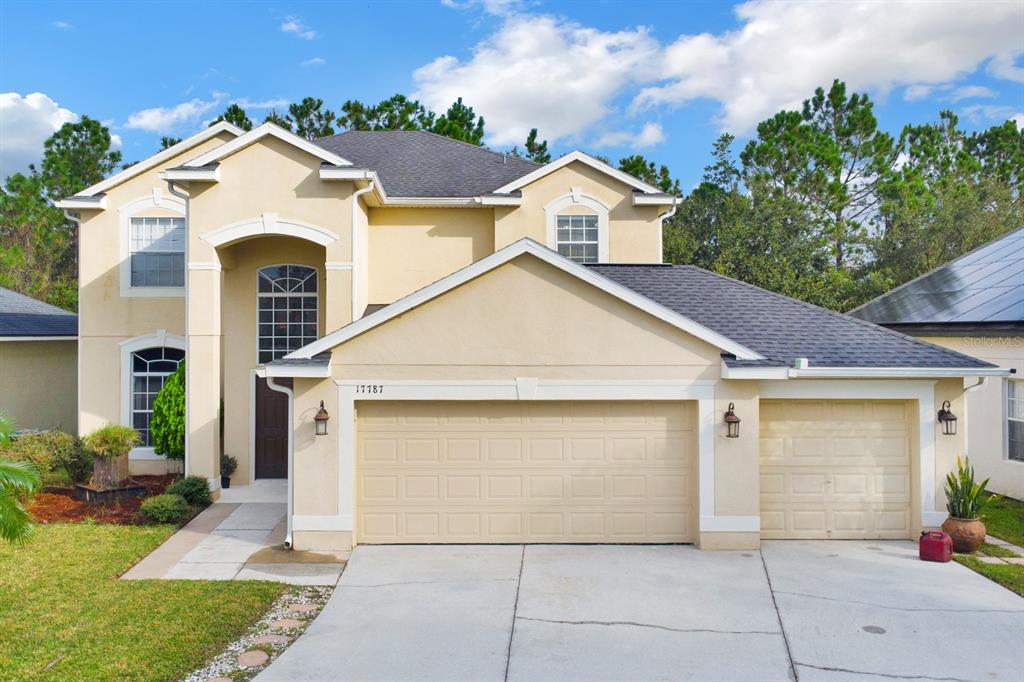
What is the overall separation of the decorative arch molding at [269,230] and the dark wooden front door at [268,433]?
3.09 metres

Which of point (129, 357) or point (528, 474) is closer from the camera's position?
point (528, 474)

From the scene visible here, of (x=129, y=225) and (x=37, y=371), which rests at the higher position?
(x=129, y=225)

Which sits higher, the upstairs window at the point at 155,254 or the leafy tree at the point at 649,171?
the leafy tree at the point at 649,171

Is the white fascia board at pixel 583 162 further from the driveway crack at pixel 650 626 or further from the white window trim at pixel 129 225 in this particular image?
the driveway crack at pixel 650 626

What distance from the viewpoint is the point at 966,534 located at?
9266 millimetres

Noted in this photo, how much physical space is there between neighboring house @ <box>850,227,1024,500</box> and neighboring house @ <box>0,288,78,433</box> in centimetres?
2026

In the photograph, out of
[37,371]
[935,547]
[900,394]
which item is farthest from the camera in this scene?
[37,371]

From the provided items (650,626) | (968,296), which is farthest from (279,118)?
(650,626)

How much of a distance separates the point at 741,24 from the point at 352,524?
18038 millimetres

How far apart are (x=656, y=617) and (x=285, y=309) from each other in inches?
387

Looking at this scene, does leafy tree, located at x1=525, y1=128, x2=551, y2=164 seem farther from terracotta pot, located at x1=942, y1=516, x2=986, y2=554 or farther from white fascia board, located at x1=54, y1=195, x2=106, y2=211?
terracotta pot, located at x1=942, y1=516, x2=986, y2=554

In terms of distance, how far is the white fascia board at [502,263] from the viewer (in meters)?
9.24

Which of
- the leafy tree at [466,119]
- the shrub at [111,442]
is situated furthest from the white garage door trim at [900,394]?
the leafy tree at [466,119]

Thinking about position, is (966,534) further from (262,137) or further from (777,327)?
(262,137)
